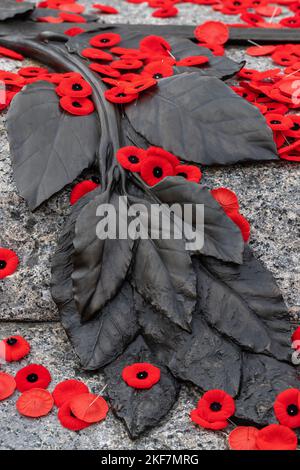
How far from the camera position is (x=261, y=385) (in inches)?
87.7

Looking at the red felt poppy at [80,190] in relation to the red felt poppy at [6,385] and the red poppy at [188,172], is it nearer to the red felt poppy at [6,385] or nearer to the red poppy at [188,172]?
the red poppy at [188,172]

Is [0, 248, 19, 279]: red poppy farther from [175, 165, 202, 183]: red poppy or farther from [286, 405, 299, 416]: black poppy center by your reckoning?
[286, 405, 299, 416]: black poppy center

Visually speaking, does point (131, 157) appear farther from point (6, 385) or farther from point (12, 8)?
point (12, 8)

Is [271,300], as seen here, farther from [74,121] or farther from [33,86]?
[33,86]

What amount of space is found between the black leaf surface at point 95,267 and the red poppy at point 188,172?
29cm

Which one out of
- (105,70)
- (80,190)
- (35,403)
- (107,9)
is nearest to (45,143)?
(80,190)

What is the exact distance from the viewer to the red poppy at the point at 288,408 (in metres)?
2.11

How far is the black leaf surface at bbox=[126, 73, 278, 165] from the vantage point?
8.43 ft

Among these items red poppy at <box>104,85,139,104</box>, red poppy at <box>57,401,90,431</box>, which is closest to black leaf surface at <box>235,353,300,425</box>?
red poppy at <box>57,401,90,431</box>

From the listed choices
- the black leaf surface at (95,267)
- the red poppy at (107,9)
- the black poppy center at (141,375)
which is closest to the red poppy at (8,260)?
the black leaf surface at (95,267)

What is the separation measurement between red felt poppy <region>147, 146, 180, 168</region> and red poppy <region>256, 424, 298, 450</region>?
0.83 metres

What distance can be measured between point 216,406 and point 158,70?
119 cm
